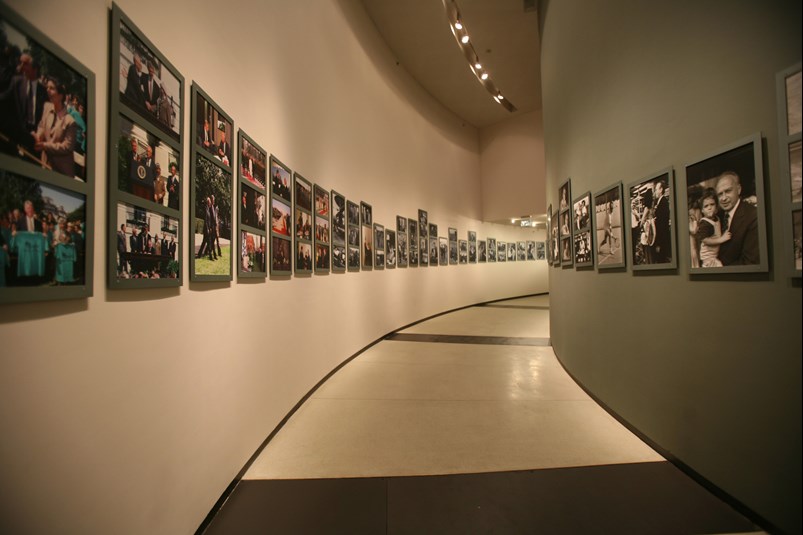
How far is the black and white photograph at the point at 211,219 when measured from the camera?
2.14m

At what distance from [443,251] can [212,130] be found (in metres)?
9.02

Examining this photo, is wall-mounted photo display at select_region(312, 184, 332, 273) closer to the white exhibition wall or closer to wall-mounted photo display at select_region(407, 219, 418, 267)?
the white exhibition wall

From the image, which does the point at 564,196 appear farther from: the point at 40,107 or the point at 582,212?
the point at 40,107

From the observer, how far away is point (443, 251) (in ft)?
35.9

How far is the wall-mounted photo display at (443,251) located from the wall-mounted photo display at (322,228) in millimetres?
6160

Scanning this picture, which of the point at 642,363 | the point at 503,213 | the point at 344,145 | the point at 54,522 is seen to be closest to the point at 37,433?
the point at 54,522

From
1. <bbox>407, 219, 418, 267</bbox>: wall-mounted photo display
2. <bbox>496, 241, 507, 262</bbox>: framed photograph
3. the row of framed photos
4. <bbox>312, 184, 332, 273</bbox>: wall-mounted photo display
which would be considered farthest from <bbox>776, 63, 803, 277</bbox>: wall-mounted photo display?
<bbox>496, 241, 507, 262</bbox>: framed photograph

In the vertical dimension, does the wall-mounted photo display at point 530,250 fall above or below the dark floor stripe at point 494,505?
above

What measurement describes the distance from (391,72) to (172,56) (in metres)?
7.31

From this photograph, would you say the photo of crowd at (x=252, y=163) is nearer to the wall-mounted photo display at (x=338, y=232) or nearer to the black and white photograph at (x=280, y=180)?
the black and white photograph at (x=280, y=180)

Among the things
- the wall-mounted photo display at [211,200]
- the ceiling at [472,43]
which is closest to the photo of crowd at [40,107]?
the wall-mounted photo display at [211,200]

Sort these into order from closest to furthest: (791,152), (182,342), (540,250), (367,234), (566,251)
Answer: (791,152)
(182,342)
(566,251)
(367,234)
(540,250)

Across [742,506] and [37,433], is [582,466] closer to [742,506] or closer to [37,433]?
[742,506]

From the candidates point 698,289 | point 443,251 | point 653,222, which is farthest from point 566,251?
point 443,251
